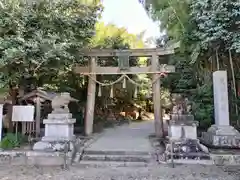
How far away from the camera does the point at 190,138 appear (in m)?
7.40

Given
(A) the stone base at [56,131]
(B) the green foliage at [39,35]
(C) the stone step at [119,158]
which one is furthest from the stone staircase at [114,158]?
(B) the green foliage at [39,35]

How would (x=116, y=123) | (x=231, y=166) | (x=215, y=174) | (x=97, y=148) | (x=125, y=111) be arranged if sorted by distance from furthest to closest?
(x=125, y=111)
(x=116, y=123)
(x=97, y=148)
(x=231, y=166)
(x=215, y=174)

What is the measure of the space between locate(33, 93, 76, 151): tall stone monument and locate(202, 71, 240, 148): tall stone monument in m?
4.50

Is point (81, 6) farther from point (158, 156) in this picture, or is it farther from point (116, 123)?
point (116, 123)

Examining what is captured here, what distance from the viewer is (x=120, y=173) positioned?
6051 mm

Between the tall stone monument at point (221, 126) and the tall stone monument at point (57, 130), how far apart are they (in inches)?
177

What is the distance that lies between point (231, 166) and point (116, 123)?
11852mm

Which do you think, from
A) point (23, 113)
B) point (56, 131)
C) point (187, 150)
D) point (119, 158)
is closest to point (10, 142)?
point (23, 113)

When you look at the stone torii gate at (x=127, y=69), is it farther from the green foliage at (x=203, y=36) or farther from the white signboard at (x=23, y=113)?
the white signboard at (x=23, y=113)

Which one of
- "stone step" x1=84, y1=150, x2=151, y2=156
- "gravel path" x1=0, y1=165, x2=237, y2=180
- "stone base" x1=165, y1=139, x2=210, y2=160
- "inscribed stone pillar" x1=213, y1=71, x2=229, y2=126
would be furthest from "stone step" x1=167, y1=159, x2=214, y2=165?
"inscribed stone pillar" x1=213, y1=71, x2=229, y2=126

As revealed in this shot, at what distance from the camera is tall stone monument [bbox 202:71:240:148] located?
7.95 m

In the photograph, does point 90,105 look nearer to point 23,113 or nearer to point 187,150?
point 23,113

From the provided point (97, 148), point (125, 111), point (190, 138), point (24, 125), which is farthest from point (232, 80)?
point (125, 111)

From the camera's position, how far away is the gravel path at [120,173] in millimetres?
5672
